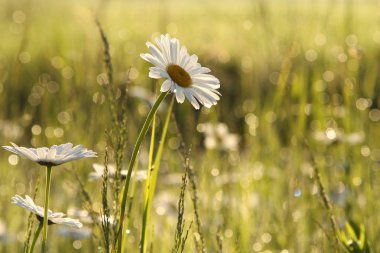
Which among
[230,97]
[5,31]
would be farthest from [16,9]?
[230,97]

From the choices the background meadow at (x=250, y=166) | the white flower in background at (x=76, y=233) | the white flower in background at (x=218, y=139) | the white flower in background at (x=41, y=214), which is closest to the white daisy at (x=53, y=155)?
the white flower in background at (x=41, y=214)

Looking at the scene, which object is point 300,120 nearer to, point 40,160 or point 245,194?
point 245,194

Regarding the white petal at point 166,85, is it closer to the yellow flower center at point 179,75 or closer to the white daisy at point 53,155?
the yellow flower center at point 179,75

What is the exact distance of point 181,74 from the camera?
0.95 meters

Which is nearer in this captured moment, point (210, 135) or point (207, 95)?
point (207, 95)

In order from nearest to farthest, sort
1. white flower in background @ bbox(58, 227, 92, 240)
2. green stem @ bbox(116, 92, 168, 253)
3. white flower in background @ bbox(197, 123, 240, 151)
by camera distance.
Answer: green stem @ bbox(116, 92, 168, 253), white flower in background @ bbox(58, 227, 92, 240), white flower in background @ bbox(197, 123, 240, 151)

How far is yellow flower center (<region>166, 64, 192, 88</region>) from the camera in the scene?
36.7 inches

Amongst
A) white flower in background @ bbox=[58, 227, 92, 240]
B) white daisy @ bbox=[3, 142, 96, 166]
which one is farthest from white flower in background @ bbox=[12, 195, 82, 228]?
white flower in background @ bbox=[58, 227, 92, 240]

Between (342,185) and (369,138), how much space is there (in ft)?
0.98

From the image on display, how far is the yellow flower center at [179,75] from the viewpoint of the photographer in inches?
36.7

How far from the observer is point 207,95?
940mm

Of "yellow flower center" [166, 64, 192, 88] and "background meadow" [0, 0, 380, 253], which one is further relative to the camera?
"background meadow" [0, 0, 380, 253]

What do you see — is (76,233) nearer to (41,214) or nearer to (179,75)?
(41,214)

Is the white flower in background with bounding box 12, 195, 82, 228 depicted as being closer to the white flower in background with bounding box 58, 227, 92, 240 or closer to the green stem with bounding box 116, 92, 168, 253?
the green stem with bounding box 116, 92, 168, 253
